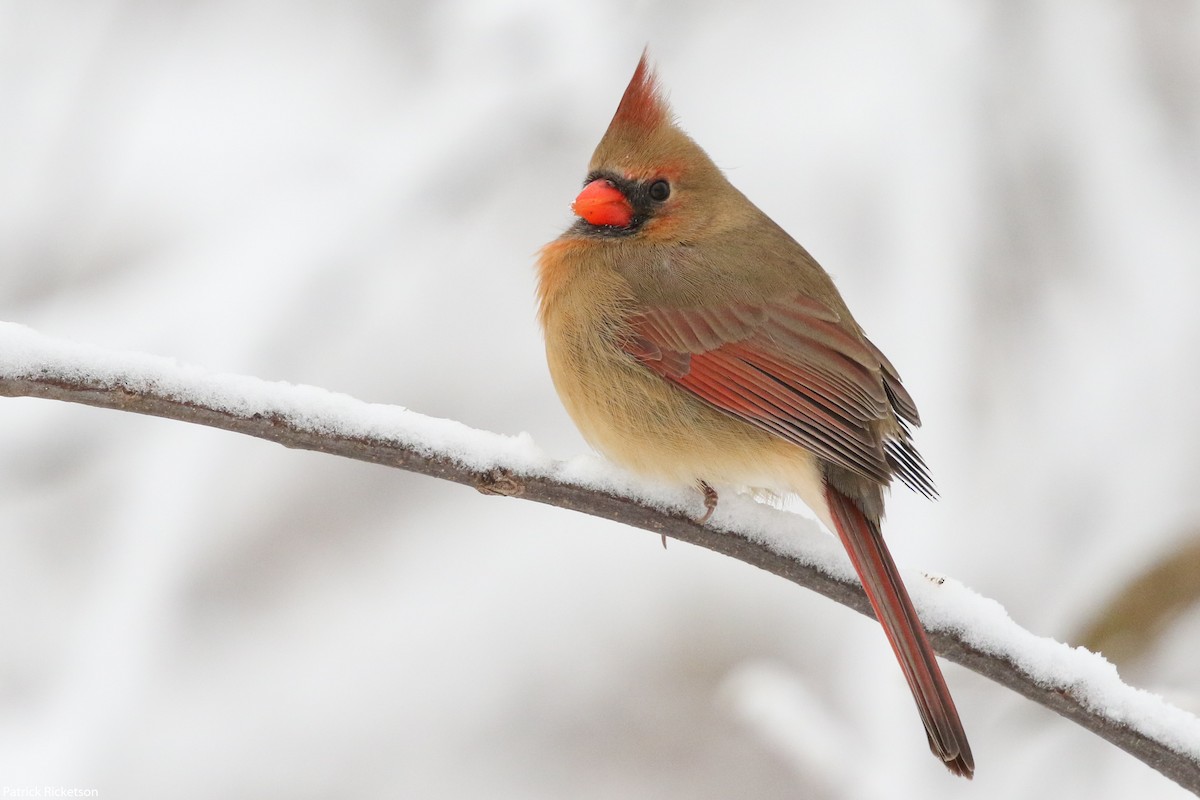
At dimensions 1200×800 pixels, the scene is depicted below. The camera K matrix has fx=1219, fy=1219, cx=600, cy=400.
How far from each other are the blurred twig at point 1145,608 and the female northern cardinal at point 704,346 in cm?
68

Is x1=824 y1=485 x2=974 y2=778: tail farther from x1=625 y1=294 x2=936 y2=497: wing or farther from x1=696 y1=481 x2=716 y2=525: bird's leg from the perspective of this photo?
x1=625 y1=294 x2=936 y2=497: wing

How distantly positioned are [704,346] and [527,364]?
1.83 meters

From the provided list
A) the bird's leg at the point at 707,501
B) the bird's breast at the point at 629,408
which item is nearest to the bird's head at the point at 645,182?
the bird's breast at the point at 629,408

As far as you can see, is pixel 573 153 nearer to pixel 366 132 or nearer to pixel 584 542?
pixel 366 132

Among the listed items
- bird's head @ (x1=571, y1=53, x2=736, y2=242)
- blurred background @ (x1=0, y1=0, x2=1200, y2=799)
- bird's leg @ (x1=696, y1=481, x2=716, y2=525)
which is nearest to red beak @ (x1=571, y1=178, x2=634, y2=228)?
bird's head @ (x1=571, y1=53, x2=736, y2=242)

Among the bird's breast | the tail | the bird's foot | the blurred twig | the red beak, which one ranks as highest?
the red beak

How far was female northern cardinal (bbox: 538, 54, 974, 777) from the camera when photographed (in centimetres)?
276

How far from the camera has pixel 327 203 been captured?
3.90 m

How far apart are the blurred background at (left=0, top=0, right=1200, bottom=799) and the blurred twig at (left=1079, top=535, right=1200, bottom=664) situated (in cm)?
14

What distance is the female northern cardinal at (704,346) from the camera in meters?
2.76

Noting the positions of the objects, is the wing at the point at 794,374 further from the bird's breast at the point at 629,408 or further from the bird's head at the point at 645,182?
the bird's head at the point at 645,182

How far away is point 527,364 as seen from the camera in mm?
4672

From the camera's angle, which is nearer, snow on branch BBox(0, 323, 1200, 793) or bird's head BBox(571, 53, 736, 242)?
snow on branch BBox(0, 323, 1200, 793)

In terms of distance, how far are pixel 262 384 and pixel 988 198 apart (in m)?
2.88
